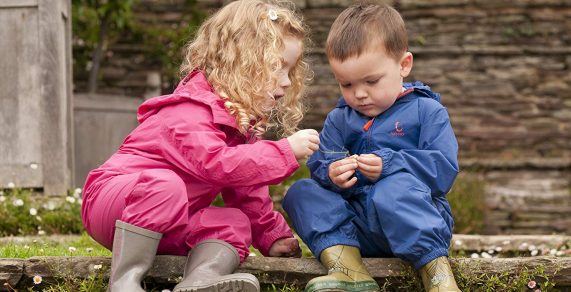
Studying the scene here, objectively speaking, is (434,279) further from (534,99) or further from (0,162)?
(534,99)

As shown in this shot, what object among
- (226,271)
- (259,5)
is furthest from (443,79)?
(226,271)

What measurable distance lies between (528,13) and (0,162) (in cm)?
489

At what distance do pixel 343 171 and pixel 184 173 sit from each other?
1.76 feet

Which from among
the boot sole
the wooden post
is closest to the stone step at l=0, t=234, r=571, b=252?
the wooden post

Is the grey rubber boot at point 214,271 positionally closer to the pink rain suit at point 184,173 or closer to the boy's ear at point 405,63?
the pink rain suit at point 184,173

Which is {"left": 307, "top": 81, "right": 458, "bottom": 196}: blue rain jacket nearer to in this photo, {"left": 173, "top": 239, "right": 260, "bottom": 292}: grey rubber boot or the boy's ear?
the boy's ear

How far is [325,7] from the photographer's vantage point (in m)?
8.30

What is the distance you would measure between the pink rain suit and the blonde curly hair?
5 centimetres

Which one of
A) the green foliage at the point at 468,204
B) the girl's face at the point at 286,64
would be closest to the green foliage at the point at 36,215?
the girl's face at the point at 286,64

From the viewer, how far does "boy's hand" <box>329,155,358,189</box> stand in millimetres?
3047

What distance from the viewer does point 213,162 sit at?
115 inches

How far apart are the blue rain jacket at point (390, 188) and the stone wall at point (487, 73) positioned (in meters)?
4.91

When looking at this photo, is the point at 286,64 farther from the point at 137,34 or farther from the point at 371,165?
the point at 137,34

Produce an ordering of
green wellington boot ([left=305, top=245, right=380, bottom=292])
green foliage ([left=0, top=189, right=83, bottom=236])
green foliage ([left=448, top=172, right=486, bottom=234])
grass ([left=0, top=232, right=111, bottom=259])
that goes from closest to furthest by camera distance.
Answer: green wellington boot ([left=305, top=245, right=380, bottom=292]) < grass ([left=0, top=232, right=111, bottom=259]) < green foliage ([left=0, top=189, right=83, bottom=236]) < green foliage ([left=448, top=172, right=486, bottom=234])
